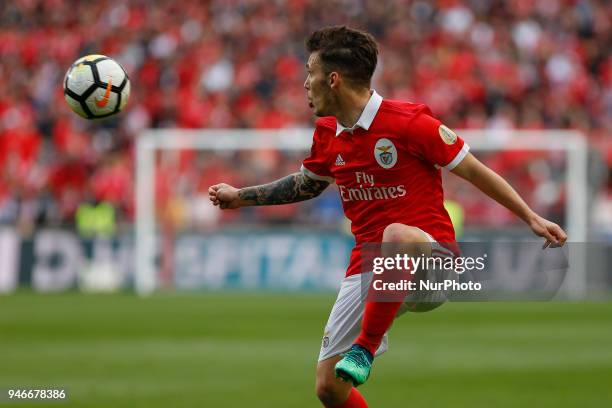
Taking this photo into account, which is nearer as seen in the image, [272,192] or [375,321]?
[375,321]

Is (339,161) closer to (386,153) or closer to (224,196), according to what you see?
(386,153)

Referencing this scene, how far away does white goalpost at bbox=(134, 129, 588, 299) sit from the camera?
19.4 meters

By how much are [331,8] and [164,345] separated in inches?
551

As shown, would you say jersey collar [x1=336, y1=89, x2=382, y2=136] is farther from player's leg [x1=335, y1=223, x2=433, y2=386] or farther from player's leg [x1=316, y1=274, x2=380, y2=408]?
player's leg [x1=316, y1=274, x2=380, y2=408]

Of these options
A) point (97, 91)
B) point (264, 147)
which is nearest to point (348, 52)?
point (97, 91)

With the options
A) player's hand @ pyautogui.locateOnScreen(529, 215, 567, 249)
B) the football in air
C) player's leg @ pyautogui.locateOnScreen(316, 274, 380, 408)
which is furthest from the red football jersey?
the football in air

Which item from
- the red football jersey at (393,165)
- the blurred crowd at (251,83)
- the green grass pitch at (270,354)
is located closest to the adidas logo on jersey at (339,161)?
the red football jersey at (393,165)

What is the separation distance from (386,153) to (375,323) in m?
0.84

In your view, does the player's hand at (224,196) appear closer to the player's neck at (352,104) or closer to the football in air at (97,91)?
the player's neck at (352,104)

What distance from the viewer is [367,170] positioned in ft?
19.7

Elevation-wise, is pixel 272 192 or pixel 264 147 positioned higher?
pixel 264 147

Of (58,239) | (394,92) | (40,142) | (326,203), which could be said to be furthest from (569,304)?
(40,142)

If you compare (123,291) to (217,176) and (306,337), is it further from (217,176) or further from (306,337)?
(306,337)

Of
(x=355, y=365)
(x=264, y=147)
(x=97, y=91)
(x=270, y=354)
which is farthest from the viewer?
(x=264, y=147)
